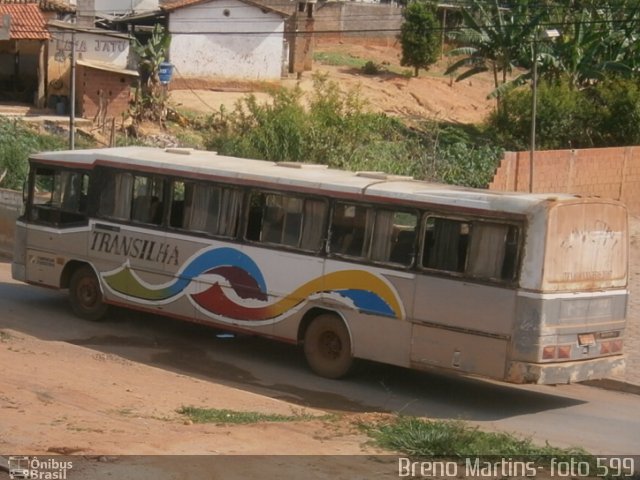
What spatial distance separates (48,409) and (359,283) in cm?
491

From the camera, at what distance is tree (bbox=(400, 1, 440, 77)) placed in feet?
184

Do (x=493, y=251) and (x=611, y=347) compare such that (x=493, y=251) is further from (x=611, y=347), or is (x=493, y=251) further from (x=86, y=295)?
(x=86, y=295)

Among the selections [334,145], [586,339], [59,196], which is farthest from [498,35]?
[586,339]

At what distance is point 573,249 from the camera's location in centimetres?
1388

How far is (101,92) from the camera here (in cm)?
3969

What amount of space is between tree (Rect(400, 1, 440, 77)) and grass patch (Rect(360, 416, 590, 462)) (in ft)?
151

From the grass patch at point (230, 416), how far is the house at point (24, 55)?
3030cm

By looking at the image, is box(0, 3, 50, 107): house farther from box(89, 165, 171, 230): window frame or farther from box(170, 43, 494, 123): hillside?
box(89, 165, 171, 230): window frame

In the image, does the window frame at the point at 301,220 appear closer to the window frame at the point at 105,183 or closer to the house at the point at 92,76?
the window frame at the point at 105,183

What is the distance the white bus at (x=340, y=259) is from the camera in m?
13.7

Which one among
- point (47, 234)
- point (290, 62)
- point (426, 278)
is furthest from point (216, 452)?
point (290, 62)

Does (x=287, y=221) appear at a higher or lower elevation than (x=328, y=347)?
higher

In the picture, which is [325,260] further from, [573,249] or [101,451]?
[101,451]

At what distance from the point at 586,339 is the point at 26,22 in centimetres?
3210
